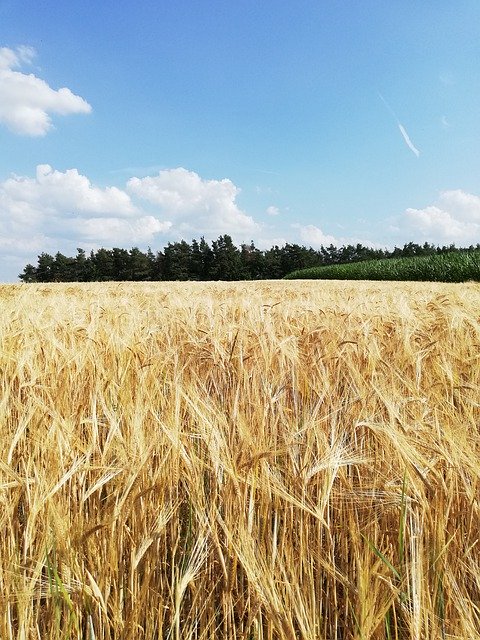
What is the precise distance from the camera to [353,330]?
2.24 metres

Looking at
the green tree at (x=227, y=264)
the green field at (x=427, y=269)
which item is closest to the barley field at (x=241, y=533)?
the green field at (x=427, y=269)

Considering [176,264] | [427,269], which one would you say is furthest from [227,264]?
[427,269]

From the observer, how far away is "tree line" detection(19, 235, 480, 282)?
58.8 meters

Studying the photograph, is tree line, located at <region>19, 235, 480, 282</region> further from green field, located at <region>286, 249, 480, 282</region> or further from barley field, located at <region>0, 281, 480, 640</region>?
barley field, located at <region>0, 281, 480, 640</region>

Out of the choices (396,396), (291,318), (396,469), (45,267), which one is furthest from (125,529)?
(45,267)

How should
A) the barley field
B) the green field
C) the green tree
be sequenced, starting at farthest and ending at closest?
the green tree
the green field
the barley field

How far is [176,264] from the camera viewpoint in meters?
59.5

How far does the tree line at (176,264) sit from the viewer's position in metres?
58.8

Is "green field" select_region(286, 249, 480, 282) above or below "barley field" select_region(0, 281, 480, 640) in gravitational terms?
above

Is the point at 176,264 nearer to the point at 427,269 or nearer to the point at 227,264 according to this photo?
the point at 227,264

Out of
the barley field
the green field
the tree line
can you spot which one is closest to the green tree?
the tree line

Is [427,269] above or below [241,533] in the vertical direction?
above

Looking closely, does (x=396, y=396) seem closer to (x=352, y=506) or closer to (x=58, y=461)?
(x=352, y=506)

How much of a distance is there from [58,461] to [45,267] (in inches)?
2595
